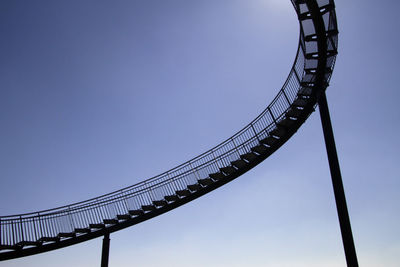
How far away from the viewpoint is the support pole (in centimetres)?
830

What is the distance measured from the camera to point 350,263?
8.20 m

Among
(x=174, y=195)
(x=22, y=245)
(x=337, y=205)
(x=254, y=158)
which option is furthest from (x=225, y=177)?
(x=22, y=245)

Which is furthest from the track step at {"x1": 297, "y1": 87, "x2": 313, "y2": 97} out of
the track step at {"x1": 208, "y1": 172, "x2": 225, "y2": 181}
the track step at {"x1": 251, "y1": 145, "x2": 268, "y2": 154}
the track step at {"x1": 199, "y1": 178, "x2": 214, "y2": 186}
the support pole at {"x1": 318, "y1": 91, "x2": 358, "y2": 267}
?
the track step at {"x1": 199, "y1": 178, "x2": 214, "y2": 186}

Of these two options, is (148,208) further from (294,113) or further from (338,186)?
(338,186)

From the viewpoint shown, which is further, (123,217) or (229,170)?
(123,217)

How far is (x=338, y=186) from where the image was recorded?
29.8 ft

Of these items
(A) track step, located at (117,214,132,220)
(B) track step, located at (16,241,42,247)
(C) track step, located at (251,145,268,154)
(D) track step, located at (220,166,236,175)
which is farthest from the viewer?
(A) track step, located at (117,214,132,220)

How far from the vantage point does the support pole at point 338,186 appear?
8.30m

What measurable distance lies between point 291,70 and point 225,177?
221 inches

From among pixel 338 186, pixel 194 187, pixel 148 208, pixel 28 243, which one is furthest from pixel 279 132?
pixel 28 243

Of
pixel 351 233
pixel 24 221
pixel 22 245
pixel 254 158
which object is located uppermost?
pixel 24 221

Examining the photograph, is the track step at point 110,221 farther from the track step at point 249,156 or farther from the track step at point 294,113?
the track step at point 294,113

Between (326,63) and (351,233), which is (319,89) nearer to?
(326,63)

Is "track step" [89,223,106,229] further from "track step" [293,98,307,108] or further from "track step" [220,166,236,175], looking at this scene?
"track step" [293,98,307,108]
